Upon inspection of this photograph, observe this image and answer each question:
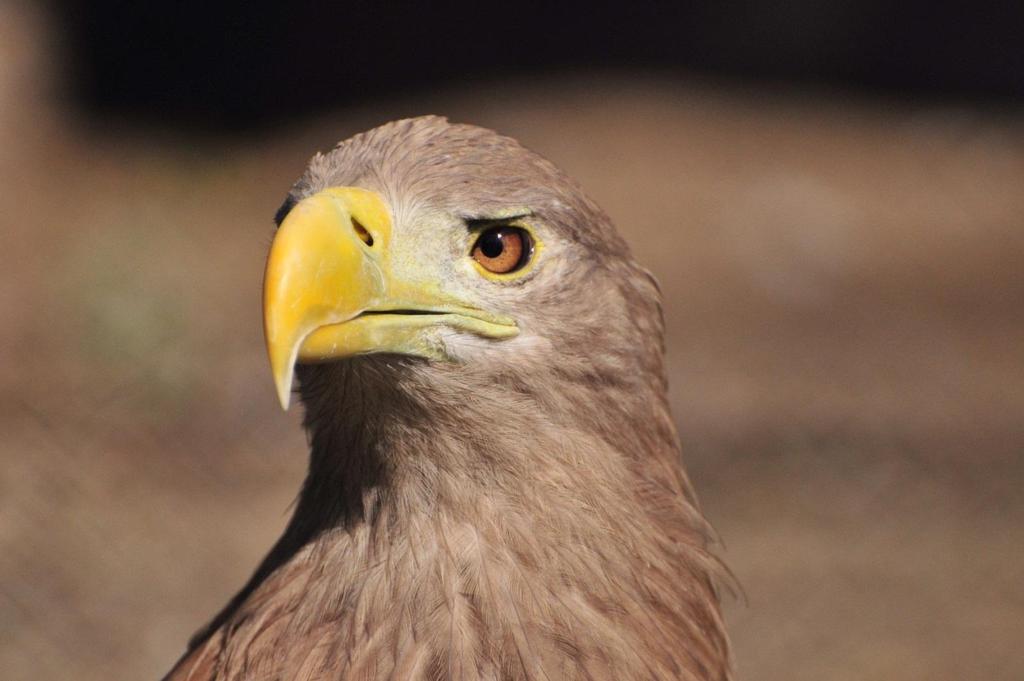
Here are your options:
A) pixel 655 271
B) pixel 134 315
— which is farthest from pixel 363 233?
pixel 655 271

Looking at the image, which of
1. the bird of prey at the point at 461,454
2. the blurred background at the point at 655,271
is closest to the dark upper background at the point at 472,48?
the blurred background at the point at 655,271

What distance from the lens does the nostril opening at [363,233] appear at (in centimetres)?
185

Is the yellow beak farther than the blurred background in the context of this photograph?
No

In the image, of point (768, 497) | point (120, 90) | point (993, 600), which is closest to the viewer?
point (993, 600)

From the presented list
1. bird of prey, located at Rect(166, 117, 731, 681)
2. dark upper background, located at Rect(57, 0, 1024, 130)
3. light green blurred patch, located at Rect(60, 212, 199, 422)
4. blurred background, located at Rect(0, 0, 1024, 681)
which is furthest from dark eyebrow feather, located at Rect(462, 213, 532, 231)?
dark upper background, located at Rect(57, 0, 1024, 130)

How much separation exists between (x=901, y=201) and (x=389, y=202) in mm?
6405

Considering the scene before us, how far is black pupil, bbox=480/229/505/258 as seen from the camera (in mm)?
1943

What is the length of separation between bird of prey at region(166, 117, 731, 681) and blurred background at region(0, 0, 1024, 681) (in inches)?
95.1

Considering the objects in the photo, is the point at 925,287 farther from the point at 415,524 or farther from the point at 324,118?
the point at 415,524

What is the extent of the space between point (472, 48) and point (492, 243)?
6.66m

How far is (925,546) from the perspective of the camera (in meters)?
5.28

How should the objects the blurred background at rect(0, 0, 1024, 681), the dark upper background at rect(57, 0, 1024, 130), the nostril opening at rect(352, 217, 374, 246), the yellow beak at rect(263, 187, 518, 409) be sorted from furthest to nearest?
1. the dark upper background at rect(57, 0, 1024, 130)
2. the blurred background at rect(0, 0, 1024, 681)
3. the nostril opening at rect(352, 217, 374, 246)
4. the yellow beak at rect(263, 187, 518, 409)

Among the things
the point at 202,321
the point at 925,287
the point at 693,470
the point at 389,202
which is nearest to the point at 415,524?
the point at 389,202

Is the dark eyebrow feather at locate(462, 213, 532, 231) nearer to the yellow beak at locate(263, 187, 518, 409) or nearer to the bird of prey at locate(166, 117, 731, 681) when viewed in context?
the bird of prey at locate(166, 117, 731, 681)
